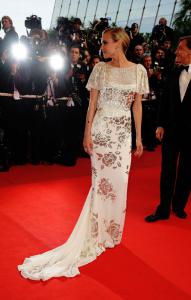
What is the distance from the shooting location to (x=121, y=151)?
2709 mm

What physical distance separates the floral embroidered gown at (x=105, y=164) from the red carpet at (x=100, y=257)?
148 millimetres

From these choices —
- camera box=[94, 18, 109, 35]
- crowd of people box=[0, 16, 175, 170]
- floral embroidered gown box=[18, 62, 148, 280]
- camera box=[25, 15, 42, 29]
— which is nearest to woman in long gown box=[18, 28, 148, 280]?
floral embroidered gown box=[18, 62, 148, 280]

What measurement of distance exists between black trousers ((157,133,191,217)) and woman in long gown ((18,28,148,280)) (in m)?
0.71

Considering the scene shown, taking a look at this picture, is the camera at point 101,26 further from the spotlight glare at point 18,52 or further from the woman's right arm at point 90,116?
the woman's right arm at point 90,116

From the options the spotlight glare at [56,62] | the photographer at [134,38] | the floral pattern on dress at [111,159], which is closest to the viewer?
the floral pattern on dress at [111,159]

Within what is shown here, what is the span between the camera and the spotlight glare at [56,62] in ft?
17.9

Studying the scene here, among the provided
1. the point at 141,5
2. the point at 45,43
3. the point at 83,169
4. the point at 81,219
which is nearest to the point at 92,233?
the point at 81,219

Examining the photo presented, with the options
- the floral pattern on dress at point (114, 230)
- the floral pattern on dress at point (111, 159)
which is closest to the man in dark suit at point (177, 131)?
the floral pattern on dress at point (114, 230)

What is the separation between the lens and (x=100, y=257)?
2.75 m

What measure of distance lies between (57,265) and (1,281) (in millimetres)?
374

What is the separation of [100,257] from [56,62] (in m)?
3.43

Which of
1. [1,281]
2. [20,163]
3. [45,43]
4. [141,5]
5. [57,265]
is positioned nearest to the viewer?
[1,281]

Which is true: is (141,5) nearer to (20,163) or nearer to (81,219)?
(20,163)

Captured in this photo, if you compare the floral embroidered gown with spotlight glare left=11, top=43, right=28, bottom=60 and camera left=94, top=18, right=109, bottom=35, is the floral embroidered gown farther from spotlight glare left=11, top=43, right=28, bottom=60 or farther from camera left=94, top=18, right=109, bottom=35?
camera left=94, top=18, right=109, bottom=35
